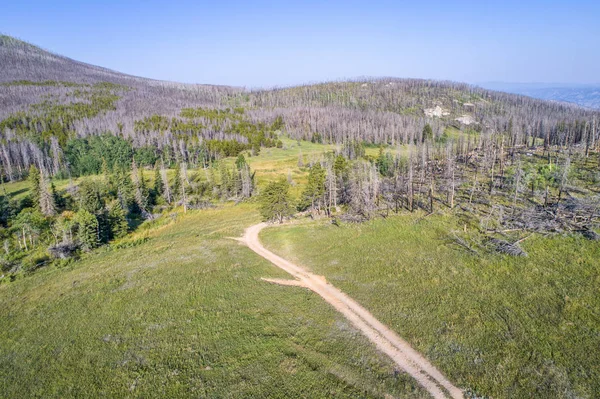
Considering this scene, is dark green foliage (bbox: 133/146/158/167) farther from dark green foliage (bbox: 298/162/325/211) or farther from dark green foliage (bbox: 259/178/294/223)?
dark green foliage (bbox: 298/162/325/211)

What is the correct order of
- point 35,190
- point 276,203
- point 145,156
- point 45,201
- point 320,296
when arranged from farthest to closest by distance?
Answer: point 145,156, point 35,190, point 45,201, point 276,203, point 320,296

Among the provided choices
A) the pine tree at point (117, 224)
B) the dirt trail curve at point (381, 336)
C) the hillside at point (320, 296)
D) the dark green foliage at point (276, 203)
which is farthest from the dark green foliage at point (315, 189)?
the pine tree at point (117, 224)

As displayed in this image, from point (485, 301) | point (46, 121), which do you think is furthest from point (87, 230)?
point (46, 121)

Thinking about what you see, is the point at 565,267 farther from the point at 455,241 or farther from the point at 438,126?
the point at 438,126

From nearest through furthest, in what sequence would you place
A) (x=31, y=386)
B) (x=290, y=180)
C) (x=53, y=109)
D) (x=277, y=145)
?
(x=31, y=386), (x=290, y=180), (x=277, y=145), (x=53, y=109)

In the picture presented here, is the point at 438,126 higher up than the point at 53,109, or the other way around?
the point at 53,109

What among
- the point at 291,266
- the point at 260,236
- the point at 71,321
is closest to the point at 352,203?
the point at 260,236

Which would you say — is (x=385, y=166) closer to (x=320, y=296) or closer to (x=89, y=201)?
(x=89, y=201)
